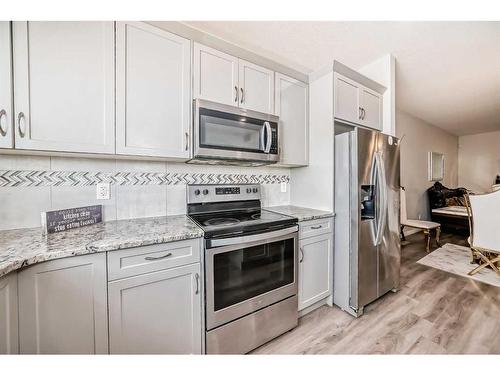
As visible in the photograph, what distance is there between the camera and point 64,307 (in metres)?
0.92

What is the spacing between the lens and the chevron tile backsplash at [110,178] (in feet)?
4.17

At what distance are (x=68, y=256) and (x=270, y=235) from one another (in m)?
1.07

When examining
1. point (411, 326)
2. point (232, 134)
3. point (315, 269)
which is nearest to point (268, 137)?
point (232, 134)

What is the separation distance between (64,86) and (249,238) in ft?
4.50

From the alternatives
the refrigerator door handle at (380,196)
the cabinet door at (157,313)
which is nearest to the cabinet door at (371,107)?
the refrigerator door handle at (380,196)

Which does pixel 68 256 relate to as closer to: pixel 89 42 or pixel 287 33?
pixel 89 42

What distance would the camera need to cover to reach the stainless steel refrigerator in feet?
5.78

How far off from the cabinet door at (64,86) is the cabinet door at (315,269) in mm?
1620

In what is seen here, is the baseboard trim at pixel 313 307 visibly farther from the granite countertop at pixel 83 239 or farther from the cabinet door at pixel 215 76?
the cabinet door at pixel 215 76

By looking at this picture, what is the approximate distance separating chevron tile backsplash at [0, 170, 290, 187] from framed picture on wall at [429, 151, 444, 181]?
5.19 meters

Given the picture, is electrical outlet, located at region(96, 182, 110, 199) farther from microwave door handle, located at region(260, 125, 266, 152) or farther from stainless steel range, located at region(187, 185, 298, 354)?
microwave door handle, located at region(260, 125, 266, 152)

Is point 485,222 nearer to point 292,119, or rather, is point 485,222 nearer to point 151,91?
point 292,119

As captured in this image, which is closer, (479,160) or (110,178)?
(110,178)
